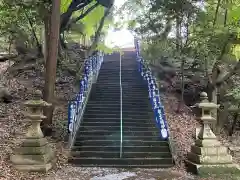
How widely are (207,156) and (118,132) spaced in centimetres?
326

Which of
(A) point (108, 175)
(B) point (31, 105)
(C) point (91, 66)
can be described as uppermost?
(C) point (91, 66)

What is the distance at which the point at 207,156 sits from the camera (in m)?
8.84

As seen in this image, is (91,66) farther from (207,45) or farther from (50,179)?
(50,179)

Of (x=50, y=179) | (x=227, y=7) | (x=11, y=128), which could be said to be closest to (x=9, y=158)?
(x=50, y=179)

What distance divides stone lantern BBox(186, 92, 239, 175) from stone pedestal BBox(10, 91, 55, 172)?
3762 millimetres

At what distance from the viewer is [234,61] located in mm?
13984

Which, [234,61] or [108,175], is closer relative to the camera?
[108,175]

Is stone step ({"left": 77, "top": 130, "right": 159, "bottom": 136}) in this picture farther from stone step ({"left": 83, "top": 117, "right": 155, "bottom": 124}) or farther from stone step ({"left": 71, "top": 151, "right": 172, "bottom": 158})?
stone step ({"left": 71, "top": 151, "right": 172, "bottom": 158})

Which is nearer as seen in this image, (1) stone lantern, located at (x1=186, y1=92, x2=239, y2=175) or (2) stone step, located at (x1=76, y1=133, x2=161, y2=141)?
(1) stone lantern, located at (x1=186, y1=92, x2=239, y2=175)

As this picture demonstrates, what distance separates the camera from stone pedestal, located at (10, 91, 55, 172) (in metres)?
8.13

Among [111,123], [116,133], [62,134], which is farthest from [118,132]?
[62,134]

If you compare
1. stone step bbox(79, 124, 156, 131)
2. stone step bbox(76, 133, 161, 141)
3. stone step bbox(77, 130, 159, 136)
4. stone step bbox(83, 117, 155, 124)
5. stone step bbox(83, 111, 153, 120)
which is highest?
stone step bbox(83, 111, 153, 120)

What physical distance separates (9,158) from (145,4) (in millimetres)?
9004

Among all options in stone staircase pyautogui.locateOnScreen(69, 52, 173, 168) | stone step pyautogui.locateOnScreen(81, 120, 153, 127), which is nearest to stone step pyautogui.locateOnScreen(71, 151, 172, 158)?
stone staircase pyautogui.locateOnScreen(69, 52, 173, 168)
